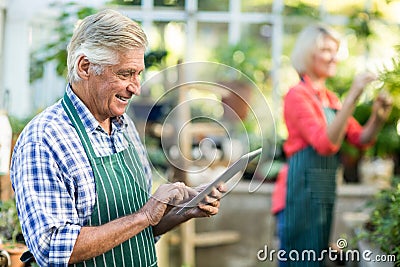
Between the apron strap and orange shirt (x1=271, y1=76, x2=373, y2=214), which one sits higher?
the apron strap

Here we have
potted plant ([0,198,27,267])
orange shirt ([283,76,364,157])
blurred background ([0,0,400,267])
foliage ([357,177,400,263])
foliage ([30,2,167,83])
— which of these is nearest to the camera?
foliage ([357,177,400,263])

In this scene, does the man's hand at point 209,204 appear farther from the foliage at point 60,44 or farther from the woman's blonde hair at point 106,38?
the foliage at point 60,44

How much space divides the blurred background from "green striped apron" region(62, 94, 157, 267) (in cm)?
172

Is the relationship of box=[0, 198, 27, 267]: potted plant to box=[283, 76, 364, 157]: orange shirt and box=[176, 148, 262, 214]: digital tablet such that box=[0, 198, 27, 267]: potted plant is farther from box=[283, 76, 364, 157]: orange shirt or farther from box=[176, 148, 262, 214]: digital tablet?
box=[283, 76, 364, 157]: orange shirt

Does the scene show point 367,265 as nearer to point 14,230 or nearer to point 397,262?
point 397,262

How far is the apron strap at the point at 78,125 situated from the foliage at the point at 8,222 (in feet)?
3.49

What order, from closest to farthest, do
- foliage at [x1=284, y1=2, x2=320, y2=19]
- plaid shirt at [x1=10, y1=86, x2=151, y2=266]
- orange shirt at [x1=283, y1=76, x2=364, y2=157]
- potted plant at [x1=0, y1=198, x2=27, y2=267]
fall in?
plaid shirt at [x1=10, y1=86, x2=151, y2=266]
potted plant at [x1=0, y1=198, x2=27, y2=267]
orange shirt at [x1=283, y1=76, x2=364, y2=157]
foliage at [x1=284, y1=2, x2=320, y2=19]

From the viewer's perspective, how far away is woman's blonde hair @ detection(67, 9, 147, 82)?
1754mm

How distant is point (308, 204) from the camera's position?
3.42 metres

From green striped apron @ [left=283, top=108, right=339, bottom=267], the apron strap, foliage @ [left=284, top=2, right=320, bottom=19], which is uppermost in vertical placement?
foliage @ [left=284, top=2, right=320, bottom=19]

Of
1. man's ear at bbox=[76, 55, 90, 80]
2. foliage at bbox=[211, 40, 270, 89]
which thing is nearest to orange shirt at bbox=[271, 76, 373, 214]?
man's ear at bbox=[76, 55, 90, 80]

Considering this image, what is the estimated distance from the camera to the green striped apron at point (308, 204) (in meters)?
3.38

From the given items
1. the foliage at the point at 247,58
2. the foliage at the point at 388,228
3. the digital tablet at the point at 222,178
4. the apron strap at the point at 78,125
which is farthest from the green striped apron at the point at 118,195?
the foliage at the point at 247,58

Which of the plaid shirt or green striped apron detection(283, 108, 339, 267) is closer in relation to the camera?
the plaid shirt
